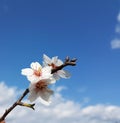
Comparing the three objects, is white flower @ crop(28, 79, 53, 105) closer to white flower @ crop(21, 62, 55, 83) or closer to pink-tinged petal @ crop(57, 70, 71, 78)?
white flower @ crop(21, 62, 55, 83)

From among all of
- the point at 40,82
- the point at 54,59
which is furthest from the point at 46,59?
the point at 40,82

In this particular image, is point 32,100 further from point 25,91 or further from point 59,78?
point 59,78

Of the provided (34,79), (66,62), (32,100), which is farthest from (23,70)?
(66,62)

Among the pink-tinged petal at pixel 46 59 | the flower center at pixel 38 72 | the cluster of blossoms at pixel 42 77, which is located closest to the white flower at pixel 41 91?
the cluster of blossoms at pixel 42 77

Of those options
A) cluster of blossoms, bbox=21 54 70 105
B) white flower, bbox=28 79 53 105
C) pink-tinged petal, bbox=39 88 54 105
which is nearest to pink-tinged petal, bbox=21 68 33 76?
cluster of blossoms, bbox=21 54 70 105

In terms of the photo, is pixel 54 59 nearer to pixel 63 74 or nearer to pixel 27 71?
pixel 63 74

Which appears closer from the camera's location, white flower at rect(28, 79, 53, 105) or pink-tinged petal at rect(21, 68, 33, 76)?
white flower at rect(28, 79, 53, 105)

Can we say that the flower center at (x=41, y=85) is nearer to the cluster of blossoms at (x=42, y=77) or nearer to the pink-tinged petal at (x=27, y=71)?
the cluster of blossoms at (x=42, y=77)
